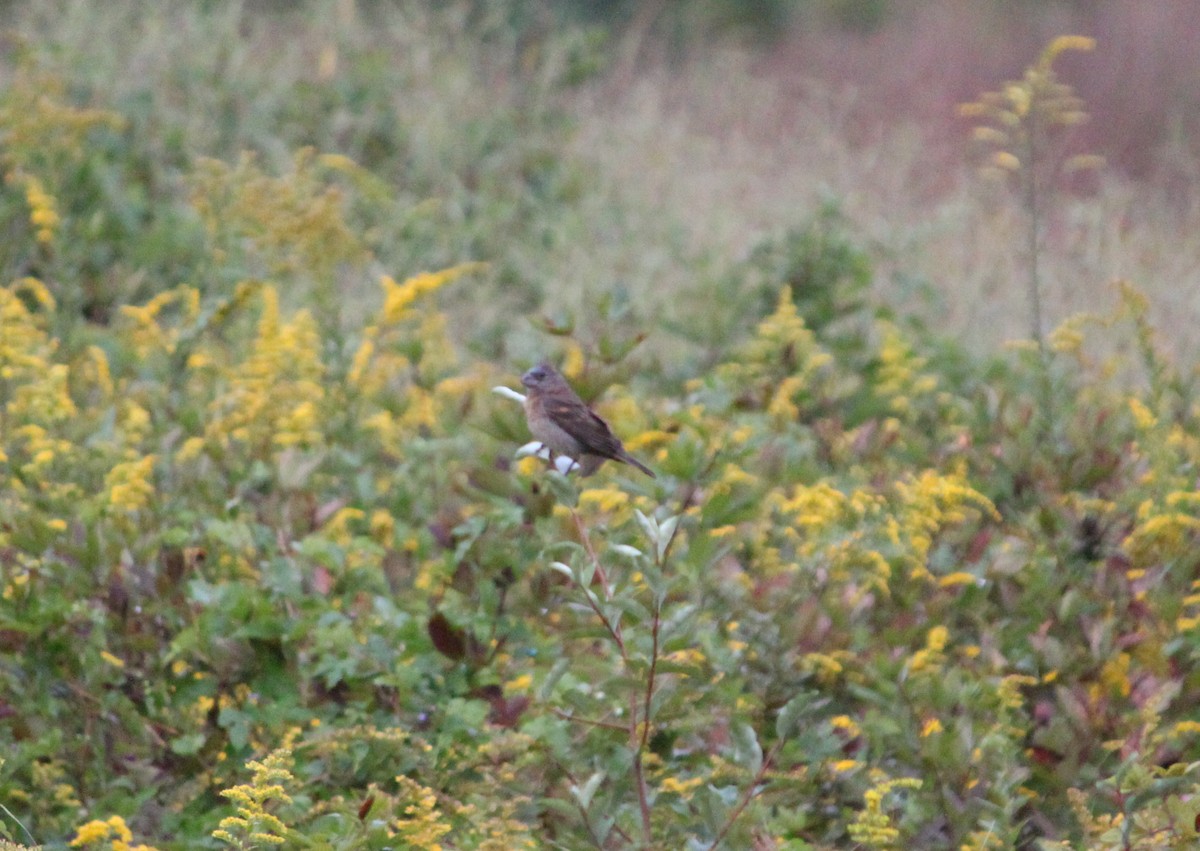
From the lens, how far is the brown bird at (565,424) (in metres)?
3.08

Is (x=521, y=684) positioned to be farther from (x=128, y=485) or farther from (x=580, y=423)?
(x=128, y=485)

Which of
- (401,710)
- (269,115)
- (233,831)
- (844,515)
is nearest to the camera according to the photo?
(233,831)

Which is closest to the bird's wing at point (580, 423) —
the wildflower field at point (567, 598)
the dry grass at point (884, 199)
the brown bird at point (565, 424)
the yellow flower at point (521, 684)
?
the brown bird at point (565, 424)

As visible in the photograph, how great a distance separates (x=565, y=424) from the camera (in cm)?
309

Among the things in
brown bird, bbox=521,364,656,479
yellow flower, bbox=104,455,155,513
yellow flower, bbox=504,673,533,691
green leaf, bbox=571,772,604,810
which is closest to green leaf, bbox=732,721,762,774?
green leaf, bbox=571,772,604,810

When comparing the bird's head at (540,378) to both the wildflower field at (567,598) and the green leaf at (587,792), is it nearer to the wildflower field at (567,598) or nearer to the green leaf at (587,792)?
the wildflower field at (567,598)

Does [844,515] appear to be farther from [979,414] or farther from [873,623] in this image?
→ [979,414]

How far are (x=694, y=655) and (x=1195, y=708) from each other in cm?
101

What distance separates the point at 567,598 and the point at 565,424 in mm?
626

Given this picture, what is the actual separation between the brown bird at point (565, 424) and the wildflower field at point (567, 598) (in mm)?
83

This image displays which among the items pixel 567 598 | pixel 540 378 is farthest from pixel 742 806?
pixel 540 378

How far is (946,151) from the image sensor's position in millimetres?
10992

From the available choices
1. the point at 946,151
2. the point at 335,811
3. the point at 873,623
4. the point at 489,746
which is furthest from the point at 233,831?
the point at 946,151

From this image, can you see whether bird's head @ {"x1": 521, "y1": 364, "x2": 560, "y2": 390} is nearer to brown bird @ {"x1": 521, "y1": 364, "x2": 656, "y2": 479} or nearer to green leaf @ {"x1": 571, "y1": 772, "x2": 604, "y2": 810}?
brown bird @ {"x1": 521, "y1": 364, "x2": 656, "y2": 479}
